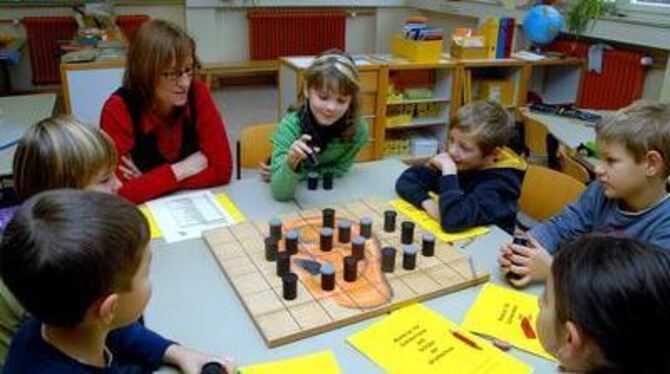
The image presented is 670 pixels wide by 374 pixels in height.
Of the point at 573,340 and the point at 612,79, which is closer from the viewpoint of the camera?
the point at 573,340

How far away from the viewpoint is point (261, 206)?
1684 millimetres

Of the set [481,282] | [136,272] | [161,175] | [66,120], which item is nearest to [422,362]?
[481,282]

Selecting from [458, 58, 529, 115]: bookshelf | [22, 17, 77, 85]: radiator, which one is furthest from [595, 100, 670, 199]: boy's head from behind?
[22, 17, 77, 85]: radiator

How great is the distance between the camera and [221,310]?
1.14m

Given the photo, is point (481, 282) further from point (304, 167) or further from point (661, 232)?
point (304, 167)

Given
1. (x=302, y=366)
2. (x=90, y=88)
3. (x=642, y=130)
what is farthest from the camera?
(x=90, y=88)

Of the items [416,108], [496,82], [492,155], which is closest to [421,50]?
[416,108]

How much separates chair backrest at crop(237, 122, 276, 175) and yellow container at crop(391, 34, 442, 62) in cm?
164

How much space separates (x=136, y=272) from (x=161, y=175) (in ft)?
2.91

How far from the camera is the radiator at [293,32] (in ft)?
19.1

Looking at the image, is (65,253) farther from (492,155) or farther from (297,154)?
(492,155)

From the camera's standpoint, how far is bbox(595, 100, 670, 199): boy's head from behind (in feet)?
4.60

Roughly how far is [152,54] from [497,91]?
269 centimetres

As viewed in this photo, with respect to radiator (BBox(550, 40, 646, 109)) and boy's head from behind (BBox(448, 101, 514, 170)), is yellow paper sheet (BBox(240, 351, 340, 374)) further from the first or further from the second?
radiator (BBox(550, 40, 646, 109))
